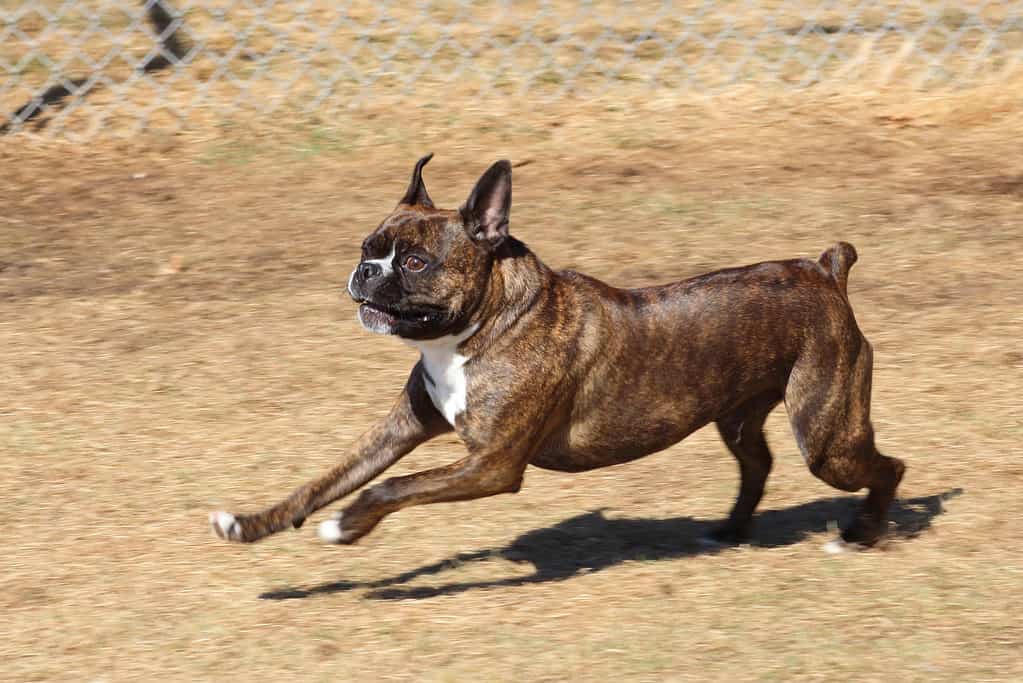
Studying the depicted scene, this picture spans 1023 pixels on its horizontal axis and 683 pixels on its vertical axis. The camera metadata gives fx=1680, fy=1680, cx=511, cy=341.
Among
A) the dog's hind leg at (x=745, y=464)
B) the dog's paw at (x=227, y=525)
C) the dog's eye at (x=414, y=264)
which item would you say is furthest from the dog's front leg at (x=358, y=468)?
the dog's hind leg at (x=745, y=464)

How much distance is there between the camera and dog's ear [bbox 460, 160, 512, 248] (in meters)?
5.09

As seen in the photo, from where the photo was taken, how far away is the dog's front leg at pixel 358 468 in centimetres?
530

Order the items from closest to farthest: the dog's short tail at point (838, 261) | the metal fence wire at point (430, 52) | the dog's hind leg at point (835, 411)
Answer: the dog's hind leg at point (835, 411) → the dog's short tail at point (838, 261) → the metal fence wire at point (430, 52)

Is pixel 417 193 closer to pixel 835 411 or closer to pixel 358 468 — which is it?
pixel 358 468

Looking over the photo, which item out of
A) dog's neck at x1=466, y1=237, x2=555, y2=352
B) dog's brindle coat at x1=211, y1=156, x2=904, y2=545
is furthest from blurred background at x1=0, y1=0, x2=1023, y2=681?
dog's neck at x1=466, y1=237, x2=555, y2=352

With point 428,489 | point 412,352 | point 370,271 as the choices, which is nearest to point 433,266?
point 370,271

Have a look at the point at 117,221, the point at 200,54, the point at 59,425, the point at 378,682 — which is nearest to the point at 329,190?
the point at 117,221

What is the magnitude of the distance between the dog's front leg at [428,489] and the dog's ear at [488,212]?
670 millimetres

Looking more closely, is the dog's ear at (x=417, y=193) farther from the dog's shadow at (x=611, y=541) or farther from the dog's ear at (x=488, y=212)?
the dog's shadow at (x=611, y=541)

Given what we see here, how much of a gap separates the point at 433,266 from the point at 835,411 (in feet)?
4.71

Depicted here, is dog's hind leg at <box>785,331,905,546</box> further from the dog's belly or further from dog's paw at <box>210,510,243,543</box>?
dog's paw at <box>210,510,243,543</box>

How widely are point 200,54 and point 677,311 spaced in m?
6.72

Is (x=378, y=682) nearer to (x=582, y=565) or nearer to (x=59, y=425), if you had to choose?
(x=582, y=565)

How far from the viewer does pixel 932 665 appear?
494 centimetres
